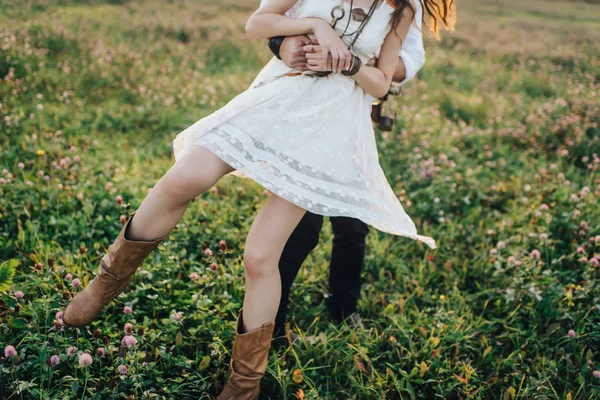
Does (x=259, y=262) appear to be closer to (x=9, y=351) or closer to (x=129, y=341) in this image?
(x=129, y=341)

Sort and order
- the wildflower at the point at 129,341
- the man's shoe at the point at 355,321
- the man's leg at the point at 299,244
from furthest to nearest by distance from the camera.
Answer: the man's shoe at the point at 355,321 < the man's leg at the point at 299,244 < the wildflower at the point at 129,341

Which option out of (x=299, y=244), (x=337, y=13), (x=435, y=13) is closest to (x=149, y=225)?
(x=299, y=244)

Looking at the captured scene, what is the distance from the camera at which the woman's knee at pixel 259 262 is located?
2009mm

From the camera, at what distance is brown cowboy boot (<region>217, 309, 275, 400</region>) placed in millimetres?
2070

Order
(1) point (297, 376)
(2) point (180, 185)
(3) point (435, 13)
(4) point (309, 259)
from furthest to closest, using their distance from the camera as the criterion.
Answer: (4) point (309, 259) < (3) point (435, 13) < (1) point (297, 376) < (2) point (180, 185)

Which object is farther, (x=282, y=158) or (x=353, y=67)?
(x=353, y=67)

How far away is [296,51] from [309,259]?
1577mm

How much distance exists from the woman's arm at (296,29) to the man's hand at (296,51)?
31 millimetres

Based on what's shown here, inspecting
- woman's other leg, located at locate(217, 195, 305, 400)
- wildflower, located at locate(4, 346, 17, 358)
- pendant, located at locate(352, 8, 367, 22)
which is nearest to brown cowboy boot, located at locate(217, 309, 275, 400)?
woman's other leg, located at locate(217, 195, 305, 400)

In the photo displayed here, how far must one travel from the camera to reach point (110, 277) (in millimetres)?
2154

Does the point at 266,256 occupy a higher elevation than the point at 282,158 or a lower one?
lower

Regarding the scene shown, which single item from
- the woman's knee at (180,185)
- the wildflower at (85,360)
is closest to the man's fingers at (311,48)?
the woman's knee at (180,185)

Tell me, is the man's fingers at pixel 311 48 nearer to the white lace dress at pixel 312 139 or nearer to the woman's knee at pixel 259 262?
the white lace dress at pixel 312 139

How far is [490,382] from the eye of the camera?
2557 mm
